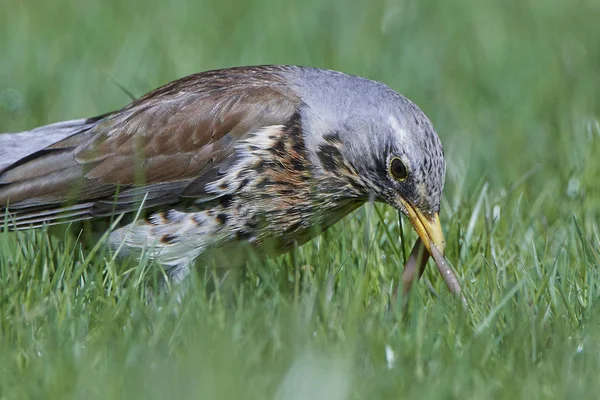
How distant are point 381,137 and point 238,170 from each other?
26.6 inches

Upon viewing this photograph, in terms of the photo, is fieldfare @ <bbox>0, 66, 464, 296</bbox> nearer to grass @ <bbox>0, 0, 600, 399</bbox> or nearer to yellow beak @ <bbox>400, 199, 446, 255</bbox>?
yellow beak @ <bbox>400, 199, 446, 255</bbox>

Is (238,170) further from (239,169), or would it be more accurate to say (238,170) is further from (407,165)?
(407,165)

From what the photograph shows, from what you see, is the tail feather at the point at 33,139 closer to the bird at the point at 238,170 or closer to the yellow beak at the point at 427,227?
the bird at the point at 238,170

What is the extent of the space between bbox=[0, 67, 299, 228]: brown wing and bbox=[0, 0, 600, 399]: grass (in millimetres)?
222

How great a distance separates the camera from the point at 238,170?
5.19m

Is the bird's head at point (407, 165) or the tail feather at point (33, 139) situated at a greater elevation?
the tail feather at point (33, 139)

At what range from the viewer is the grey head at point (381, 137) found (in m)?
4.95

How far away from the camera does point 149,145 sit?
546 cm

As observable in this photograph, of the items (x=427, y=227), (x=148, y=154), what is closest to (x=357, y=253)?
(x=427, y=227)

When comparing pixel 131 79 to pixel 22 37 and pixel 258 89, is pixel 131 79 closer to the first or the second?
pixel 22 37

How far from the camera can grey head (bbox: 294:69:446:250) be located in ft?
16.2

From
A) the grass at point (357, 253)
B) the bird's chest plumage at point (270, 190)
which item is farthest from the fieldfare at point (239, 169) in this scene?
the grass at point (357, 253)

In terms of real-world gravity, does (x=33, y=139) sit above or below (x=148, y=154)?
above

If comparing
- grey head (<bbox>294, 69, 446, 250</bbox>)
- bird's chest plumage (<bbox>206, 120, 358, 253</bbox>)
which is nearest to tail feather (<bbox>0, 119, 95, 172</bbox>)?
bird's chest plumage (<bbox>206, 120, 358, 253</bbox>)
